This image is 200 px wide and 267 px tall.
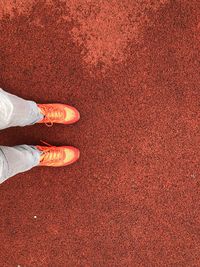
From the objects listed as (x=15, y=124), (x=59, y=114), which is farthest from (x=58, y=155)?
(x=15, y=124)

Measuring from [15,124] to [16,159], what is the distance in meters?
0.12

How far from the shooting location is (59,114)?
165cm

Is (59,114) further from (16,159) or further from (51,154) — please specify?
(16,159)

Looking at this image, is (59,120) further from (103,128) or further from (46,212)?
(46,212)

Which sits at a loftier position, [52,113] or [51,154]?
[52,113]

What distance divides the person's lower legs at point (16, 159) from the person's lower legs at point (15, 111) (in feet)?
0.31

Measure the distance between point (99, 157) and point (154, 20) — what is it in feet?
1.97

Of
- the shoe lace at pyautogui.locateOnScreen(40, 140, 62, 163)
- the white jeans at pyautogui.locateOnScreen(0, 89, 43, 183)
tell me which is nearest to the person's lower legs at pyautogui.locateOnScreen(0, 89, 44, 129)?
the white jeans at pyautogui.locateOnScreen(0, 89, 43, 183)

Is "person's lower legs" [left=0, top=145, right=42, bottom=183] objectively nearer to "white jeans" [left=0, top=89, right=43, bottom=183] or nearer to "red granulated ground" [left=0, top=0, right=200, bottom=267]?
"white jeans" [left=0, top=89, right=43, bottom=183]

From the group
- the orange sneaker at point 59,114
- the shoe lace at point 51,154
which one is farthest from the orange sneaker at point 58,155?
the orange sneaker at point 59,114

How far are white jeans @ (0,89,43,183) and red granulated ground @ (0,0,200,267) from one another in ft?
0.65

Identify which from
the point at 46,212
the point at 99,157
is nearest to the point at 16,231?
the point at 46,212

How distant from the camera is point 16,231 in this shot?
1766 millimetres

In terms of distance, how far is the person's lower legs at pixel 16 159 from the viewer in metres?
1.36
